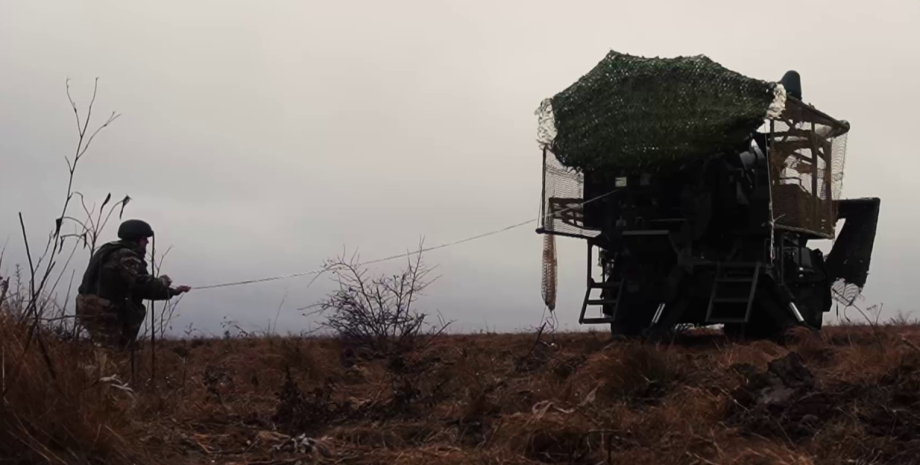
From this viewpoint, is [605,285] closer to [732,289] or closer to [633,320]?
[633,320]

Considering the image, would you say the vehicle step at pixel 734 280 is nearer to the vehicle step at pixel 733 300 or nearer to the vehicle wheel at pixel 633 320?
the vehicle step at pixel 733 300

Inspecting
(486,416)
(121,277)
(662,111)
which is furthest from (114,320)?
(662,111)

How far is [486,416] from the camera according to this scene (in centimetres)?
527

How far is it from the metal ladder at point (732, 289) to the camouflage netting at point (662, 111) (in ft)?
5.67

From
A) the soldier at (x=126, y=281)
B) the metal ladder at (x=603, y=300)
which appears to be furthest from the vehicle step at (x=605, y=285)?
the soldier at (x=126, y=281)

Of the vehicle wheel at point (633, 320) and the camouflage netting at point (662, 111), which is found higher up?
the camouflage netting at point (662, 111)

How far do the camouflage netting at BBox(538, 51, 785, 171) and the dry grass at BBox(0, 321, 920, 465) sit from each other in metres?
3.84

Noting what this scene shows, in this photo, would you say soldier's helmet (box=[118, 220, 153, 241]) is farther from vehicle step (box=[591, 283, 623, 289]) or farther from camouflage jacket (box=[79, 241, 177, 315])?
vehicle step (box=[591, 283, 623, 289])

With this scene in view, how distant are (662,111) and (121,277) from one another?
610cm

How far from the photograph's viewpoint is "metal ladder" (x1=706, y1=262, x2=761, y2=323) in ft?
37.9

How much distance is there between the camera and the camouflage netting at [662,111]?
1062cm

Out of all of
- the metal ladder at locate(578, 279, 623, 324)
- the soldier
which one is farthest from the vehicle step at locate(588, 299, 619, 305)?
the soldier

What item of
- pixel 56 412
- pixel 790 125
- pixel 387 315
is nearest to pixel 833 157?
pixel 790 125

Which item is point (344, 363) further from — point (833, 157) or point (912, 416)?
point (833, 157)
